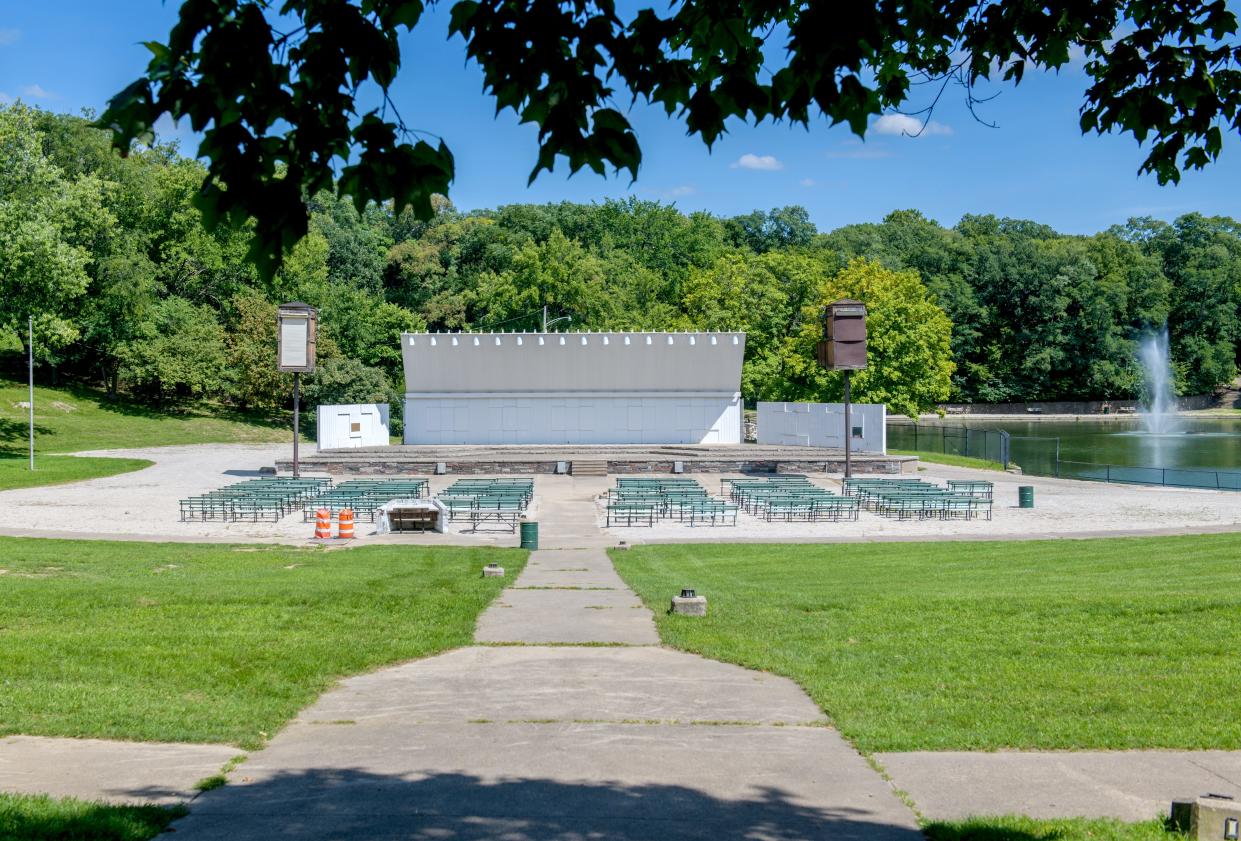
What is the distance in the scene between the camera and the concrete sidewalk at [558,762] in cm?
574

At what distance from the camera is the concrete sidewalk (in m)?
5.74

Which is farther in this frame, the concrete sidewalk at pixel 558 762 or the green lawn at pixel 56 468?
the green lawn at pixel 56 468

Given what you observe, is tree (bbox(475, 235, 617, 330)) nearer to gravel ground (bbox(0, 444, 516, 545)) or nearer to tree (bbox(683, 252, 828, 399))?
tree (bbox(683, 252, 828, 399))

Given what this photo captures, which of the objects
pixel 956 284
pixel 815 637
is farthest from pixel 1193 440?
pixel 815 637

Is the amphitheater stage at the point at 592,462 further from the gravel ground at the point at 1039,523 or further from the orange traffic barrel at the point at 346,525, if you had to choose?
the orange traffic barrel at the point at 346,525

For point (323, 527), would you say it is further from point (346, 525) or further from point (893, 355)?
point (893, 355)

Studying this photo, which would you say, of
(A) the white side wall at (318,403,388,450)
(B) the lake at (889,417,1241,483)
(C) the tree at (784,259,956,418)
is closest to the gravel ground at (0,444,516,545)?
(A) the white side wall at (318,403,388,450)

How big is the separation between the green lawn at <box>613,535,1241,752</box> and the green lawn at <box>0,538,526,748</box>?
329 centimetres

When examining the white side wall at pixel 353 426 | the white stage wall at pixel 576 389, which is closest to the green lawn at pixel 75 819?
the white side wall at pixel 353 426

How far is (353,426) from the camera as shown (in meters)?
50.1

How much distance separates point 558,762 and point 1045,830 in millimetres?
3101

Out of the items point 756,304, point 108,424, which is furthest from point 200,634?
point 756,304

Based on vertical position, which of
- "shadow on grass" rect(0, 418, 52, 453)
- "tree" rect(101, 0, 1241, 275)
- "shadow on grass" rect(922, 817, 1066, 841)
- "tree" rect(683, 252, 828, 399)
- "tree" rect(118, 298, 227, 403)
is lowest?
"shadow on grass" rect(922, 817, 1066, 841)

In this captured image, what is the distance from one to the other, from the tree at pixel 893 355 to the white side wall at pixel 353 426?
891 inches
